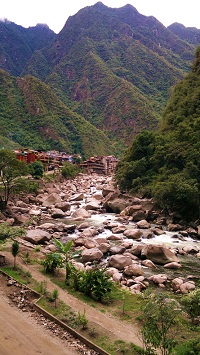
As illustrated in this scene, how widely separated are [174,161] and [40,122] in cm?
7995

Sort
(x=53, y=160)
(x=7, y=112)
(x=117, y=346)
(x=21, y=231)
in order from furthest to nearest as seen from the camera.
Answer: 1. (x=7, y=112)
2. (x=53, y=160)
3. (x=21, y=231)
4. (x=117, y=346)

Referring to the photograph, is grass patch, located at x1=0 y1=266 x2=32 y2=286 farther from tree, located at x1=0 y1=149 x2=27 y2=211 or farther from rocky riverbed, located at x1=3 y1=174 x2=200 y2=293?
tree, located at x1=0 y1=149 x2=27 y2=211

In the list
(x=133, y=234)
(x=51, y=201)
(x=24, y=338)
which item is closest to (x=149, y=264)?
(x=133, y=234)

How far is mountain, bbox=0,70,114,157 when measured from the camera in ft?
346

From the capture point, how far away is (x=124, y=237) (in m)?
27.7

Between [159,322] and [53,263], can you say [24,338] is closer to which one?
[159,322]

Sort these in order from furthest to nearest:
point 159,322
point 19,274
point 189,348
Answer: point 19,274 < point 189,348 < point 159,322

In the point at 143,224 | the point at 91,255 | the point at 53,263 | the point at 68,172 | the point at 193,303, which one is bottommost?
the point at 68,172

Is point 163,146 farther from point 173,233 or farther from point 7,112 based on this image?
point 7,112

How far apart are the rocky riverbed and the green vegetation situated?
7.07 feet

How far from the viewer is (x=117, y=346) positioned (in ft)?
33.8

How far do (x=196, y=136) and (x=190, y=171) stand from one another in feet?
20.7

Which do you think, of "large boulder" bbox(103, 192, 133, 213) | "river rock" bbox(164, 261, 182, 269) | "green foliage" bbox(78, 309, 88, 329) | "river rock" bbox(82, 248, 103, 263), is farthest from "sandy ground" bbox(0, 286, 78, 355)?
"large boulder" bbox(103, 192, 133, 213)

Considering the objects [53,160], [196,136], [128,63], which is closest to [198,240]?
[196,136]
